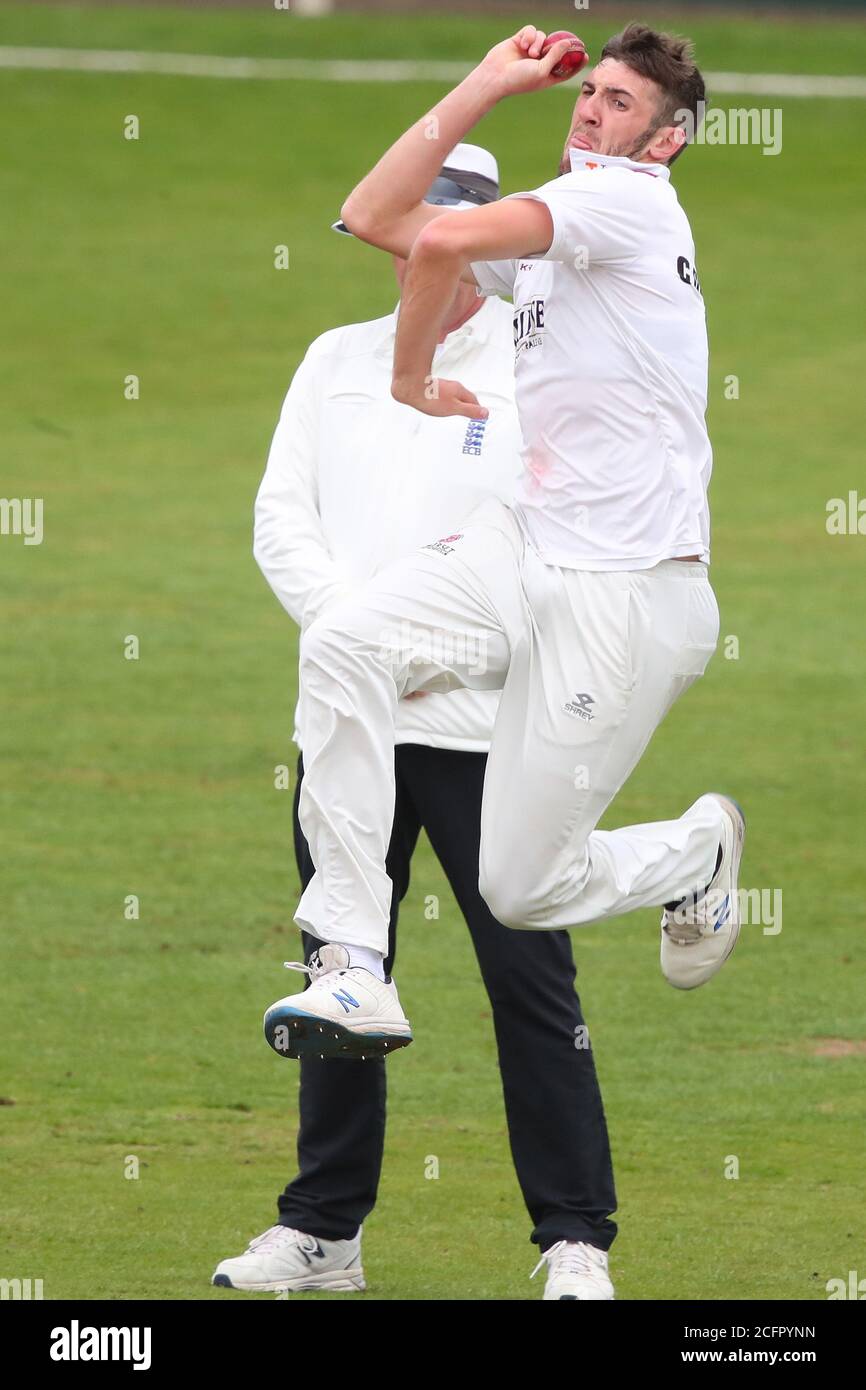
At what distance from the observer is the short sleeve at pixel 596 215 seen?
5480 mm

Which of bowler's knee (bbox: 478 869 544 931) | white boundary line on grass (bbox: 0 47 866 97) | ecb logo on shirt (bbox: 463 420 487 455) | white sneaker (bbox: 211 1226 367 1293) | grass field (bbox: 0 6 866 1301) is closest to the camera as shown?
bowler's knee (bbox: 478 869 544 931)

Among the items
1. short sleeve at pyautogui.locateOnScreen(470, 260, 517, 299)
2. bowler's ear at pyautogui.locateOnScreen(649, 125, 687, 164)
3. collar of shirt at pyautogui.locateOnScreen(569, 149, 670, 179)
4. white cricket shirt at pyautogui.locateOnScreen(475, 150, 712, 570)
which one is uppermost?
bowler's ear at pyautogui.locateOnScreen(649, 125, 687, 164)

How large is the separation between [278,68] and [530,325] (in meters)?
27.2

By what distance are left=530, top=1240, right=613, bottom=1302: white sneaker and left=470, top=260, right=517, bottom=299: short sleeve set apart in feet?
8.51

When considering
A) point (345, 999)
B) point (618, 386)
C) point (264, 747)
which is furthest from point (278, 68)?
point (345, 999)

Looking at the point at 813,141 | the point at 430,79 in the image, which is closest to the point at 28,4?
the point at 430,79

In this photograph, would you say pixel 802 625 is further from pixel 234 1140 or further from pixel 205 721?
pixel 234 1140

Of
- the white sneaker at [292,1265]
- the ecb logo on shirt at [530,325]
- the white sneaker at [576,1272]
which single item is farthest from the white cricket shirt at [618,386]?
the white sneaker at [292,1265]

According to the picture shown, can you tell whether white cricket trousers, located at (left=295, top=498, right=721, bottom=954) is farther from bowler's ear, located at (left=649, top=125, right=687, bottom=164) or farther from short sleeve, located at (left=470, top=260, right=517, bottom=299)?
bowler's ear, located at (left=649, top=125, right=687, bottom=164)

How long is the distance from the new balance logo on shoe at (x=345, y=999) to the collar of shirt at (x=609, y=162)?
6.87ft

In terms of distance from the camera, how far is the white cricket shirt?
5.70 meters

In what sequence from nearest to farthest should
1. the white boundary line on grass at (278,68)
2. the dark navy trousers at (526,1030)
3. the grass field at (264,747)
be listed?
the dark navy trousers at (526,1030) < the grass field at (264,747) < the white boundary line on grass at (278,68)

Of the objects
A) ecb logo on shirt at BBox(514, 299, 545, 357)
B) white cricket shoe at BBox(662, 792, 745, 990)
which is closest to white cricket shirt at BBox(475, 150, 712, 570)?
ecb logo on shirt at BBox(514, 299, 545, 357)

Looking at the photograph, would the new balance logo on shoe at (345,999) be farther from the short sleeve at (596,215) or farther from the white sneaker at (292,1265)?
the short sleeve at (596,215)
